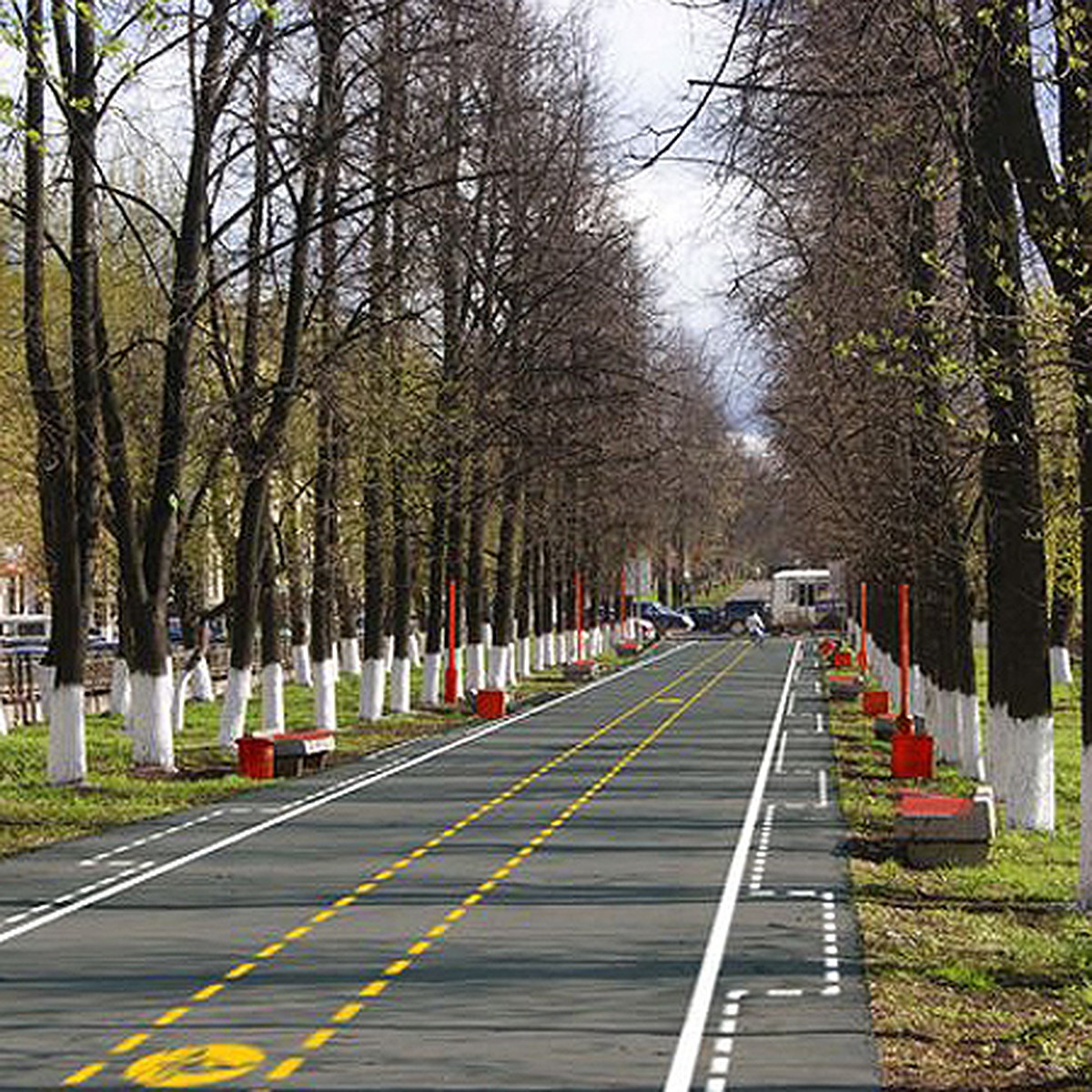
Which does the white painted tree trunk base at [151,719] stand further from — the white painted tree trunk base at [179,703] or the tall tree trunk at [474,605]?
the tall tree trunk at [474,605]

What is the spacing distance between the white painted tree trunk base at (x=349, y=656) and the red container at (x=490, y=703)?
69.7 ft

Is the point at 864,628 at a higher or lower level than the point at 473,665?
higher

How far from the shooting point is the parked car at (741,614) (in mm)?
131250

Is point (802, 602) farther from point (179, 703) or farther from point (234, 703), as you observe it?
point (234, 703)

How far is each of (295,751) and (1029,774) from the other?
42.1ft

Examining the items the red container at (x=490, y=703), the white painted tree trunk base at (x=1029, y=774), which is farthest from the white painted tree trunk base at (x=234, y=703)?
the white painted tree trunk base at (x=1029, y=774)

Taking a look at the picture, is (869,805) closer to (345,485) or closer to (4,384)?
(345,485)

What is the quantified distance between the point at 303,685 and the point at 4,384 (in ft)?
58.3

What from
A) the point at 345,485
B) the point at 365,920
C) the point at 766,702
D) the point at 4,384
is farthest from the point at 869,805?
the point at 766,702

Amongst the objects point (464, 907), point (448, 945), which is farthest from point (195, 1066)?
point (464, 907)

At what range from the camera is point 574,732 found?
4500 centimetres

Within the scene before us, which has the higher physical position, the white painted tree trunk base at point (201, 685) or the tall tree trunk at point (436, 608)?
the tall tree trunk at point (436, 608)

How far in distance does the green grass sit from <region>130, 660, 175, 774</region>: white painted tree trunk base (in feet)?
1.14

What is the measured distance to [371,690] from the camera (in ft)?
157
